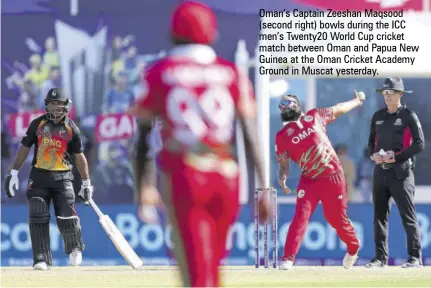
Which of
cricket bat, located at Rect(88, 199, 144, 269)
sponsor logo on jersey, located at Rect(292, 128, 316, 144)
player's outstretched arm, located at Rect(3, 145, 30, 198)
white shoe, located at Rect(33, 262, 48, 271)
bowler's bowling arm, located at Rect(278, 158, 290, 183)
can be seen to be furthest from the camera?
cricket bat, located at Rect(88, 199, 144, 269)

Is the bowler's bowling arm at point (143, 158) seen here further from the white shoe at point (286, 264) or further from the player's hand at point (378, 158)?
the player's hand at point (378, 158)

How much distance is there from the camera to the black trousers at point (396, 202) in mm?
14820

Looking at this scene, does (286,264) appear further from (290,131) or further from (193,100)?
(193,100)

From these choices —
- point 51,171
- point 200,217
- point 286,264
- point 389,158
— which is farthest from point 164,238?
point 200,217

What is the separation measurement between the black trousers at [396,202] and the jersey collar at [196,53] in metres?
7.38

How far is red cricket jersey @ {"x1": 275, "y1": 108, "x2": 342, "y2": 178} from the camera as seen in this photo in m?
→ 14.2

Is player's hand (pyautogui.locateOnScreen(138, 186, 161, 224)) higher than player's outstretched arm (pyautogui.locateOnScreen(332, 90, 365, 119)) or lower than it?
lower

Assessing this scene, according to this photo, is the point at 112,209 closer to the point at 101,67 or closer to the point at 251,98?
the point at 101,67

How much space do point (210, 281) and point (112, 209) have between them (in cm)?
1105

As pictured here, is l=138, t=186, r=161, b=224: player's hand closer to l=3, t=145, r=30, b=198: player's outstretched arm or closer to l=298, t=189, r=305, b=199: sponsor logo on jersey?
l=298, t=189, r=305, b=199: sponsor logo on jersey

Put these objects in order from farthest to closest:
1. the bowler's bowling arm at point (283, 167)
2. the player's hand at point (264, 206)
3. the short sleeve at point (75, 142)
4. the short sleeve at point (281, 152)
A: 1. the short sleeve at point (75, 142)
2. the bowler's bowling arm at point (283, 167)
3. the short sleeve at point (281, 152)
4. the player's hand at point (264, 206)

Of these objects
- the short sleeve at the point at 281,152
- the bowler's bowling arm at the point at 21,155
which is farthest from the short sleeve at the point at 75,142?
the short sleeve at the point at 281,152

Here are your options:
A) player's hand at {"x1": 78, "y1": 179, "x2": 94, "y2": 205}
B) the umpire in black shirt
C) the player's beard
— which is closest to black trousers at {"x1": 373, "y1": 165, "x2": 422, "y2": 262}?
the umpire in black shirt

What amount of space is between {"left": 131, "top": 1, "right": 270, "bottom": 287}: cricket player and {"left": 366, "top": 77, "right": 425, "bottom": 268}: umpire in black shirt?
7.17 metres
